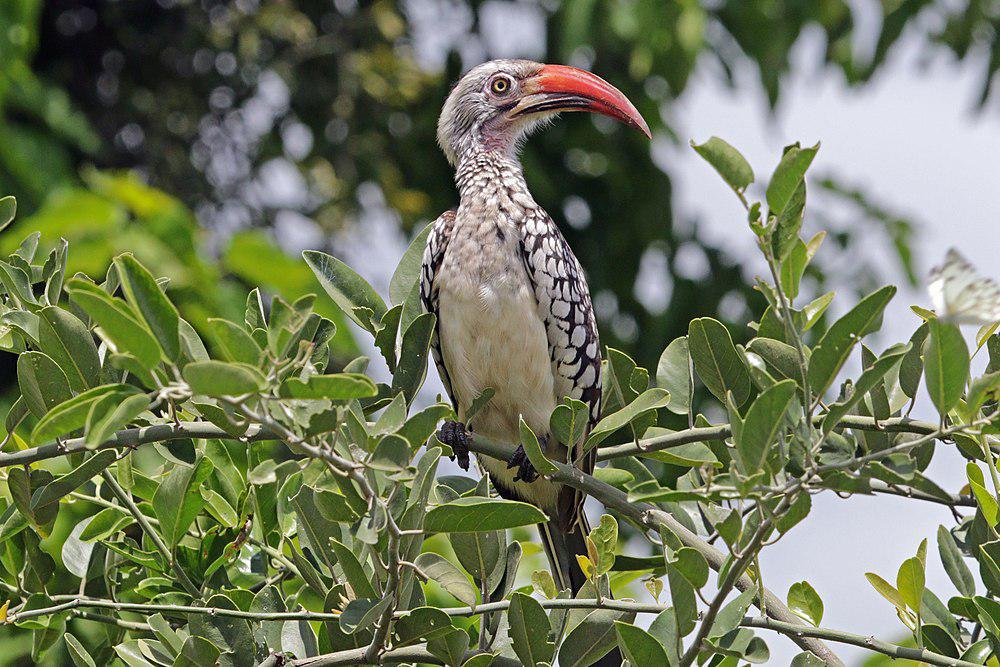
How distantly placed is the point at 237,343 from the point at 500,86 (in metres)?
2.31

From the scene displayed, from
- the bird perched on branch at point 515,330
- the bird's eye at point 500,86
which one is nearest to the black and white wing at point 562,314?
the bird perched on branch at point 515,330

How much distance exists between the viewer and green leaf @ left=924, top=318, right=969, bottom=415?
4.82ft

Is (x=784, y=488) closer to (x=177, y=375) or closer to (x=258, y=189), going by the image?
(x=177, y=375)

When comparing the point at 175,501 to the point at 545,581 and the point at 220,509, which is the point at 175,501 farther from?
the point at 545,581

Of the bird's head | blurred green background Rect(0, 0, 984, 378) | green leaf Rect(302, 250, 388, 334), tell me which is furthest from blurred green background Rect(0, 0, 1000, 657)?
green leaf Rect(302, 250, 388, 334)

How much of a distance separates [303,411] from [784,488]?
63 cm

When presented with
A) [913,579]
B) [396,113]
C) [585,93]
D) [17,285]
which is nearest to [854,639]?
[913,579]

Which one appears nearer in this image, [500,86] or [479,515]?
[479,515]

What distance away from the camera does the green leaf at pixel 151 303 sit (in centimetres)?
142

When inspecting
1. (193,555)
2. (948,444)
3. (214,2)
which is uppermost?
(214,2)

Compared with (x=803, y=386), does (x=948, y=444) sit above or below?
below

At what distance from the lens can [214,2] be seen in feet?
21.4

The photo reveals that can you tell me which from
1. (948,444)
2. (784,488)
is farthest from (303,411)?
(948,444)

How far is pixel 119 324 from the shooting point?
1.36 meters
